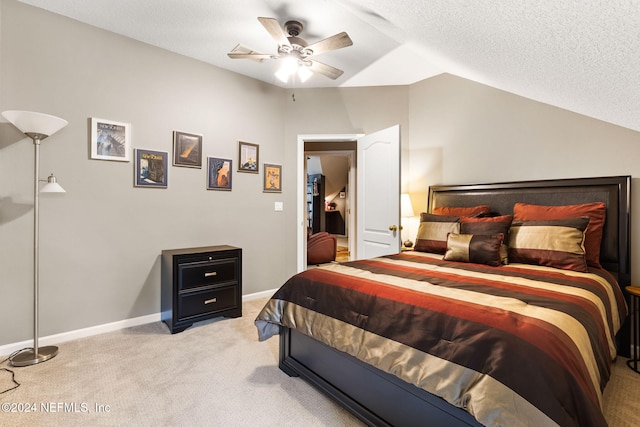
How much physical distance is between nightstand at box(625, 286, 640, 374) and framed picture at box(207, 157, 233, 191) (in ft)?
11.8

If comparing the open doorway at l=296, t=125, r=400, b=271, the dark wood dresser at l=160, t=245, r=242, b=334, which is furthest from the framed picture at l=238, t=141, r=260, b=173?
the dark wood dresser at l=160, t=245, r=242, b=334

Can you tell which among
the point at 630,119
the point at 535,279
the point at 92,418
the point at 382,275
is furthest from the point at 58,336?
the point at 630,119

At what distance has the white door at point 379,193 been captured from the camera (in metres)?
3.31

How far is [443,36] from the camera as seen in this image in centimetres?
180

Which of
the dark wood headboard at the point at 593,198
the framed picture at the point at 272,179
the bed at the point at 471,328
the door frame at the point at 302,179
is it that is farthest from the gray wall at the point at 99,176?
the dark wood headboard at the point at 593,198

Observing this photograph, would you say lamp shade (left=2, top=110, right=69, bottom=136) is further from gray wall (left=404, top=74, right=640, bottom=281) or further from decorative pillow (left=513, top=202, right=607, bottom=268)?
decorative pillow (left=513, top=202, right=607, bottom=268)

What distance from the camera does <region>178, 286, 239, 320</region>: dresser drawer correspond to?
109 inches

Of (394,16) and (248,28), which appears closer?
(394,16)

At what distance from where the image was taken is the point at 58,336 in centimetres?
249

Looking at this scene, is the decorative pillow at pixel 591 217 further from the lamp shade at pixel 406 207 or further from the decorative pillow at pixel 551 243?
the lamp shade at pixel 406 207

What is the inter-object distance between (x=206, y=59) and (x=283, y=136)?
1.23m

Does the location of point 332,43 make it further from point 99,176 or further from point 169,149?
point 99,176

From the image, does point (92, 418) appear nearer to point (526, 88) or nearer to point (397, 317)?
point (397, 317)

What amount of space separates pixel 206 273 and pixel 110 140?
1494 millimetres
